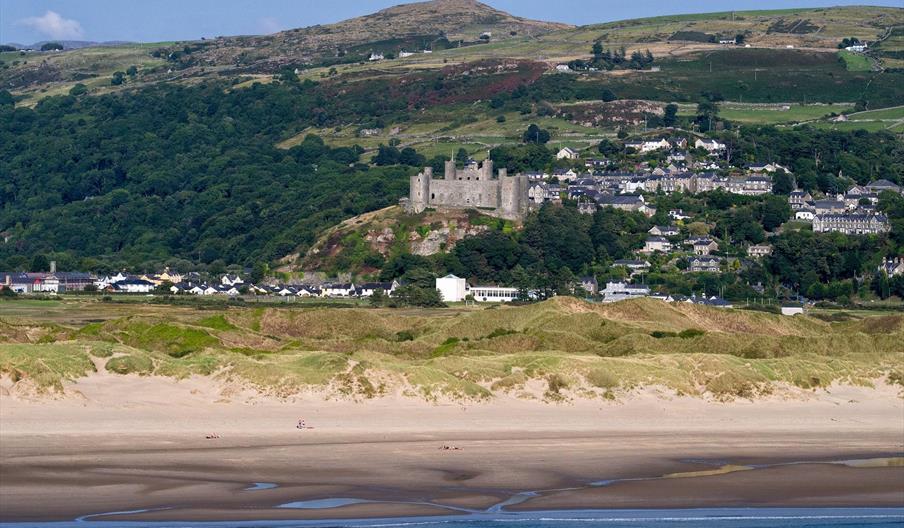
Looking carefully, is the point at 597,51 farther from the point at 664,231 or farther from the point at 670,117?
the point at 664,231

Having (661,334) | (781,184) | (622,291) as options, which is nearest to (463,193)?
(622,291)

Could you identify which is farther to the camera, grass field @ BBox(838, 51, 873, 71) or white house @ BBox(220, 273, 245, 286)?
grass field @ BBox(838, 51, 873, 71)

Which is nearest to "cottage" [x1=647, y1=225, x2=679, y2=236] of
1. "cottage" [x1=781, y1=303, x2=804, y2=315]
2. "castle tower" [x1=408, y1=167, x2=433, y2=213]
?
"castle tower" [x1=408, y1=167, x2=433, y2=213]

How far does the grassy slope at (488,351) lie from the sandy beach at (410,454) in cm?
70

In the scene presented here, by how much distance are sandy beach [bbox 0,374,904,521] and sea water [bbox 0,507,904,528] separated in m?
0.43

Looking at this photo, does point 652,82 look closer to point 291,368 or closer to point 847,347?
point 847,347

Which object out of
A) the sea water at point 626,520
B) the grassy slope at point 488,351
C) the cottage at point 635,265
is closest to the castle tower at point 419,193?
the cottage at point 635,265

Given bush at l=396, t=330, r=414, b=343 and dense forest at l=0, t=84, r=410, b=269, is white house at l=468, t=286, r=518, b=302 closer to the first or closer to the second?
dense forest at l=0, t=84, r=410, b=269

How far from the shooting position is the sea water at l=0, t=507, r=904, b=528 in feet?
76.3

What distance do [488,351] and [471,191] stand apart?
58.0 meters

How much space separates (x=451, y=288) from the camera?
279 ft

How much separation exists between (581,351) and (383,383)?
13460mm

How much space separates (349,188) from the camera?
393ft

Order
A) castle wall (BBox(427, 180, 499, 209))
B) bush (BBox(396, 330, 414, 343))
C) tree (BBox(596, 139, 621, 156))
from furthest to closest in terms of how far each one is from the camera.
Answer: tree (BBox(596, 139, 621, 156))
castle wall (BBox(427, 180, 499, 209))
bush (BBox(396, 330, 414, 343))
